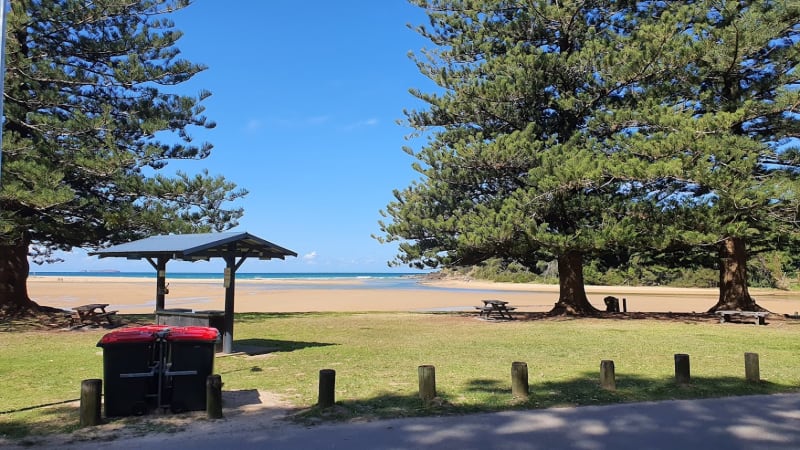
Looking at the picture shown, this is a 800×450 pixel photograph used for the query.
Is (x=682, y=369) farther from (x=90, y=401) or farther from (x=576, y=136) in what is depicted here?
(x=576, y=136)

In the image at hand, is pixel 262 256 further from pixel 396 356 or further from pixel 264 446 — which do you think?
pixel 264 446

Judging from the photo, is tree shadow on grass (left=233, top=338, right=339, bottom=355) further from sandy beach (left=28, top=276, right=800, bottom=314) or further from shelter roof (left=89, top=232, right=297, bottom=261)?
sandy beach (left=28, top=276, right=800, bottom=314)

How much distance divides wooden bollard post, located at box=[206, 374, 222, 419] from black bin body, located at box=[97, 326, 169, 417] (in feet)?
2.24

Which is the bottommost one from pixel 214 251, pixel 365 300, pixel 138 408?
pixel 365 300

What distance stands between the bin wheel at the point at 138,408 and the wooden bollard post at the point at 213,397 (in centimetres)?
72

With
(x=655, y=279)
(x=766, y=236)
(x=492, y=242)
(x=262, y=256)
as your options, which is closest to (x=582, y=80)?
(x=492, y=242)

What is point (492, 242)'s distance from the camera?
1808 cm

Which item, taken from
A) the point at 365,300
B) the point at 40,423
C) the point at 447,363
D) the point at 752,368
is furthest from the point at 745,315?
the point at 365,300

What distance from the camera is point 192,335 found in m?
6.58

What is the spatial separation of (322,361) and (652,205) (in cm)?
1233

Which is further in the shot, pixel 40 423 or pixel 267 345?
pixel 267 345

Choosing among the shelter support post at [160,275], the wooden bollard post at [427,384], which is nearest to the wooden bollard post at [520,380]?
the wooden bollard post at [427,384]

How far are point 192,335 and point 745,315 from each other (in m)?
17.0

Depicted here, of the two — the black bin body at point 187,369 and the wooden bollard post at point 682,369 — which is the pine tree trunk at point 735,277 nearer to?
the wooden bollard post at point 682,369
